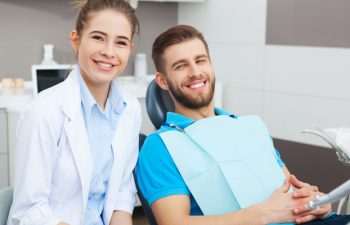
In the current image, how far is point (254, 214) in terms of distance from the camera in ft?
4.84

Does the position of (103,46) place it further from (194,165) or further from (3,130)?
(3,130)

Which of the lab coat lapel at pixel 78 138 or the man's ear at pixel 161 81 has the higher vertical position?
the man's ear at pixel 161 81

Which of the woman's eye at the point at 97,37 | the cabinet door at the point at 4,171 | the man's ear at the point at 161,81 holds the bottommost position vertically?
the cabinet door at the point at 4,171

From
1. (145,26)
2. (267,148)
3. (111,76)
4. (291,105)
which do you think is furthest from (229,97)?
(111,76)

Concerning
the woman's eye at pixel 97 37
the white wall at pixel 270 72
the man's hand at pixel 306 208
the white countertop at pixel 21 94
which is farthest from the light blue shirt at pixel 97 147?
the white wall at pixel 270 72

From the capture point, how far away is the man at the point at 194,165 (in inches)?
59.1

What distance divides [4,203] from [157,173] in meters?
0.43

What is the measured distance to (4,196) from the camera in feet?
4.71

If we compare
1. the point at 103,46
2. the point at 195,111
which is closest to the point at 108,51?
the point at 103,46

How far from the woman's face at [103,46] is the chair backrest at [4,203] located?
373 millimetres

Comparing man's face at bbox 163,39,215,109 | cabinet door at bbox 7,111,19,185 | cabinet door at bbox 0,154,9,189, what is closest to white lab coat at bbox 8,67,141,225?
man's face at bbox 163,39,215,109

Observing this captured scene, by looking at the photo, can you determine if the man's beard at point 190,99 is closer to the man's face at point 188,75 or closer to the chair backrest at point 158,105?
the man's face at point 188,75

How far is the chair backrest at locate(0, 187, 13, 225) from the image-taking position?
1420 millimetres

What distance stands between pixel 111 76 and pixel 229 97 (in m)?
2.04
